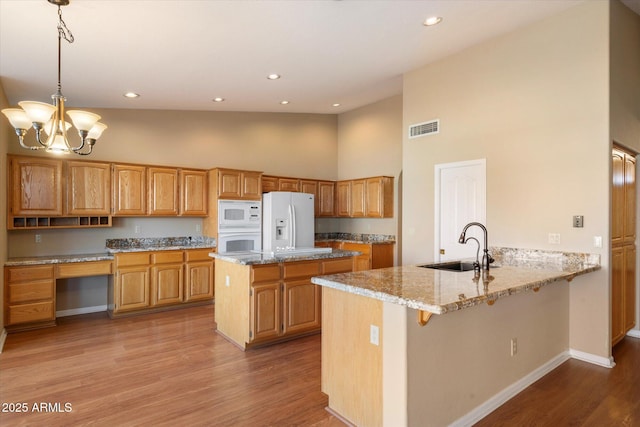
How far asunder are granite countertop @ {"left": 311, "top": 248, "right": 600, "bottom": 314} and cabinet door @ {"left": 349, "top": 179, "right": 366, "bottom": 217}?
12.2ft

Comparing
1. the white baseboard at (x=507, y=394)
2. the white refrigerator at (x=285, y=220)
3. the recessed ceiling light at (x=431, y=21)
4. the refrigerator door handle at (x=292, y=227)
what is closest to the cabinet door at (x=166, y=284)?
the white refrigerator at (x=285, y=220)

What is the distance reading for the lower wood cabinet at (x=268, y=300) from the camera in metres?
3.67

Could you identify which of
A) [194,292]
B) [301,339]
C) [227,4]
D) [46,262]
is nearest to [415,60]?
[227,4]

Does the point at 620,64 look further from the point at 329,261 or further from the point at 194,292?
the point at 194,292

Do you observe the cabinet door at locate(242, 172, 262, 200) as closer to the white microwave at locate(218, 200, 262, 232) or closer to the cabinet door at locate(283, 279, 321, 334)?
the white microwave at locate(218, 200, 262, 232)

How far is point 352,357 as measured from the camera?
2396 millimetres

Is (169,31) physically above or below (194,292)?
above

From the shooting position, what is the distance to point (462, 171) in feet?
14.7

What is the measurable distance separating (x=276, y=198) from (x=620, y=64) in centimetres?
463

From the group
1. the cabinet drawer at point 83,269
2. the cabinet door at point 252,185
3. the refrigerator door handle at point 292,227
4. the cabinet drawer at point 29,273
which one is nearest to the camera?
the cabinet drawer at point 29,273

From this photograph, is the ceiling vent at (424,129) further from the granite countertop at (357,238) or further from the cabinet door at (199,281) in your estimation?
the cabinet door at (199,281)

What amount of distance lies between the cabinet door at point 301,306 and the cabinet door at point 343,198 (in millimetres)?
3331

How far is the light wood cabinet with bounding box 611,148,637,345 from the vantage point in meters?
3.62

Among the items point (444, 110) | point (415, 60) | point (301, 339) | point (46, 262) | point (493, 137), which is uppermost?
point (415, 60)
